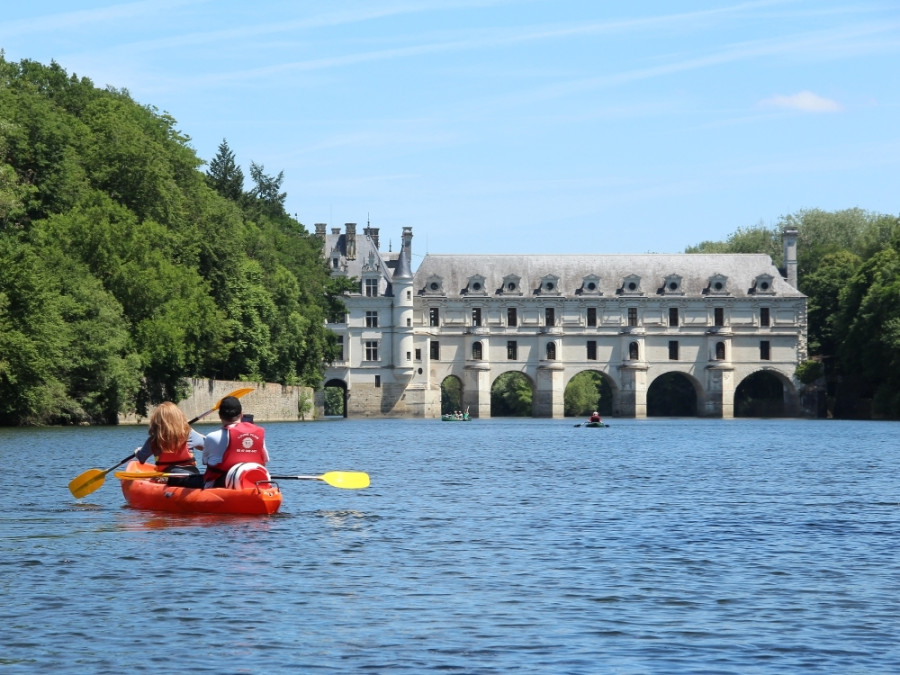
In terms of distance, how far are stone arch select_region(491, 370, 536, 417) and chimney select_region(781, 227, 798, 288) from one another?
20482 millimetres

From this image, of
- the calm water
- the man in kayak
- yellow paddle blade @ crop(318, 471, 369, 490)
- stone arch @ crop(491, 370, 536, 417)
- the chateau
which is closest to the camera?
the calm water

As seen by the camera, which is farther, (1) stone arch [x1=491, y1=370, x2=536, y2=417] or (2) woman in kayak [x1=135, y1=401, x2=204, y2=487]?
(1) stone arch [x1=491, y1=370, x2=536, y2=417]

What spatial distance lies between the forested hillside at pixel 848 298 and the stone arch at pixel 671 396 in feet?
30.8

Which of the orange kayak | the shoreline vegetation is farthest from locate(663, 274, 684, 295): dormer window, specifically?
the orange kayak

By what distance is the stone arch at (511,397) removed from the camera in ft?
370

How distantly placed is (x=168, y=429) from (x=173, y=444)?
262 mm

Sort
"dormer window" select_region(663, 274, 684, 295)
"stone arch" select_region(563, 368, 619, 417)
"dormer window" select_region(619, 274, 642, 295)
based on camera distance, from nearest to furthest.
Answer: "stone arch" select_region(563, 368, 619, 417) → "dormer window" select_region(619, 274, 642, 295) → "dormer window" select_region(663, 274, 684, 295)

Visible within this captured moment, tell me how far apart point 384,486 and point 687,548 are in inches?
416

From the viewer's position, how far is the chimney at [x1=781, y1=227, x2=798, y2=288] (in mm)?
107000

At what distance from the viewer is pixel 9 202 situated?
4244cm

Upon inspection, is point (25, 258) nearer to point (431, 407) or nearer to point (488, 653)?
point (488, 653)

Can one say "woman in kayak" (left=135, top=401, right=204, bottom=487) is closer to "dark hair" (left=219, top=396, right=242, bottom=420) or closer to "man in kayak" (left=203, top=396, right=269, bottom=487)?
"man in kayak" (left=203, top=396, right=269, bottom=487)

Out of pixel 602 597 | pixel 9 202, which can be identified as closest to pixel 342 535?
pixel 602 597

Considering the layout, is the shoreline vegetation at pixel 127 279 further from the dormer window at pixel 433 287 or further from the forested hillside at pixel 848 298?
the dormer window at pixel 433 287
